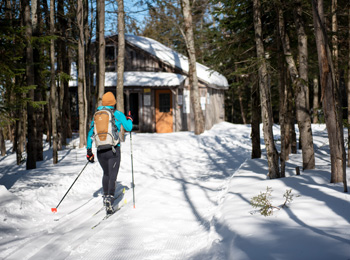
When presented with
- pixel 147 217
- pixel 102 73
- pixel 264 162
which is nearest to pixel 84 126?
pixel 102 73

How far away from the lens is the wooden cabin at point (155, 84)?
23.1 metres

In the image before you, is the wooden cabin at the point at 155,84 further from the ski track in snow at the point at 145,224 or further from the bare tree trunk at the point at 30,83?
the ski track in snow at the point at 145,224

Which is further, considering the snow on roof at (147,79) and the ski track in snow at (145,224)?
the snow on roof at (147,79)

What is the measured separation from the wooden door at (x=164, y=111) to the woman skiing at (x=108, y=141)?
668 inches

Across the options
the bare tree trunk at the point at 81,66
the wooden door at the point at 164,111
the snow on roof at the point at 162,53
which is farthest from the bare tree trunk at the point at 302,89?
the wooden door at the point at 164,111

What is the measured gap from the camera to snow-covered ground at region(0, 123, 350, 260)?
3889 mm

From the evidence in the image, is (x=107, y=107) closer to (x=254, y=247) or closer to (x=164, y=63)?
(x=254, y=247)

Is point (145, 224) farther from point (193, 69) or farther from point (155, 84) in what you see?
point (155, 84)

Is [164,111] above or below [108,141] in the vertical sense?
above

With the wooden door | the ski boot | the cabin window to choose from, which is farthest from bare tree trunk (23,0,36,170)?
the cabin window

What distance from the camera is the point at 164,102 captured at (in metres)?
23.9

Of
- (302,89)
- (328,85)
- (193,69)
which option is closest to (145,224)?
(328,85)

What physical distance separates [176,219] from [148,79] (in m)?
18.0

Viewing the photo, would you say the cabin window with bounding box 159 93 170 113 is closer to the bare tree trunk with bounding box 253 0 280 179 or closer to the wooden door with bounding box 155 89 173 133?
the wooden door with bounding box 155 89 173 133
